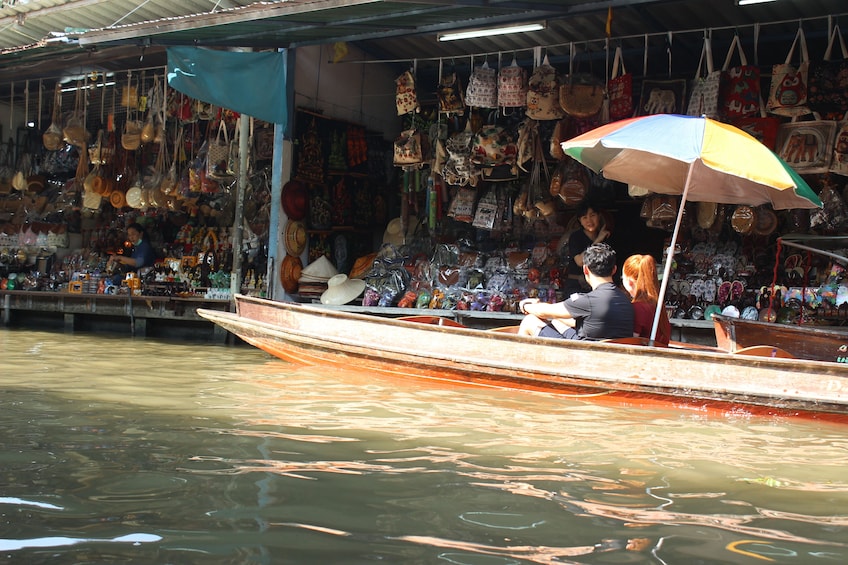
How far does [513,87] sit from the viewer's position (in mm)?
9750

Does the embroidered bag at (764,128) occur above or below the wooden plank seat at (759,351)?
above

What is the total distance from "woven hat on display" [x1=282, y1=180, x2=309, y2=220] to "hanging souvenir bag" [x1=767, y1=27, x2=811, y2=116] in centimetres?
559

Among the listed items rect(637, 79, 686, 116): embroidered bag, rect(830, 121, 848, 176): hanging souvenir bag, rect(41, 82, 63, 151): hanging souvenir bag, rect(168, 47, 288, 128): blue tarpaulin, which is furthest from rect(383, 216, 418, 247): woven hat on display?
rect(41, 82, 63, 151): hanging souvenir bag

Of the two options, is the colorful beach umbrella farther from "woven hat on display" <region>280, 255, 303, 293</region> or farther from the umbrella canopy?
"woven hat on display" <region>280, 255, 303, 293</region>

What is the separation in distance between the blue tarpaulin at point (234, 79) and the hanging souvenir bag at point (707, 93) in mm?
4648

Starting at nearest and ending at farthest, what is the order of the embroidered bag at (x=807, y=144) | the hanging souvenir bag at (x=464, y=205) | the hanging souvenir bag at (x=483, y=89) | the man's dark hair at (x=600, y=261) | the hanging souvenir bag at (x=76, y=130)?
the man's dark hair at (x=600, y=261) → the embroidered bag at (x=807, y=144) → the hanging souvenir bag at (x=483, y=89) → the hanging souvenir bag at (x=464, y=205) → the hanging souvenir bag at (x=76, y=130)

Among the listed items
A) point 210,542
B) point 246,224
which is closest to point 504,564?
point 210,542

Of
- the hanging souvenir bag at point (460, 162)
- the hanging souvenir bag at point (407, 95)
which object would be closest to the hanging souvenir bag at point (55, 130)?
the hanging souvenir bag at point (407, 95)

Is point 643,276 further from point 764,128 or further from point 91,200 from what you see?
point 91,200

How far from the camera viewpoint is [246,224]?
1234cm

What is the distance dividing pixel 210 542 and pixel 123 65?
1186cm

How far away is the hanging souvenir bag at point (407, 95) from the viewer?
10555 millimetres

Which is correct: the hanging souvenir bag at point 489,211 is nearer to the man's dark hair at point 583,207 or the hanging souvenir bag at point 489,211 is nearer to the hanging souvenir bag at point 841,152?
the man's dark hair at point 583,207

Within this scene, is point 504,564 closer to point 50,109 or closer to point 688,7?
point 688,7
